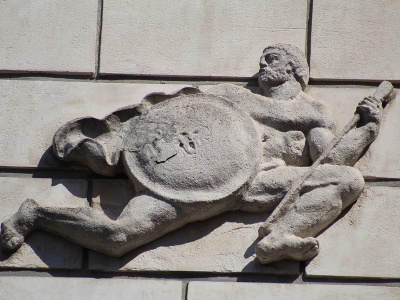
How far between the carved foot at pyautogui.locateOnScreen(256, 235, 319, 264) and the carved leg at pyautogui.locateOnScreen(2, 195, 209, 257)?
434 mm

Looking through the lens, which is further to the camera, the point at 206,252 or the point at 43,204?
the point at 43,204

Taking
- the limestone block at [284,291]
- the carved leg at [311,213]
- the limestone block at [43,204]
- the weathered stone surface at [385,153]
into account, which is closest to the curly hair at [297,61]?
the weathered stone surface at [385,153]

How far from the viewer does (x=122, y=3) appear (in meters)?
5.18

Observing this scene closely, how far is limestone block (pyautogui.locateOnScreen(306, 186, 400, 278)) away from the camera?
437 centimetres

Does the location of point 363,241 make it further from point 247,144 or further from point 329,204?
point 247,144

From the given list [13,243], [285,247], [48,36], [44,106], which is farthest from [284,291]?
[48,36]

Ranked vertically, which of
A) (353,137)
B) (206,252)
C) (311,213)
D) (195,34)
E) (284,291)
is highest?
(195,34)

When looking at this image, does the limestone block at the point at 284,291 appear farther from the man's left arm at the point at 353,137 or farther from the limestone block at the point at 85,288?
the man's left arm at the point at 353,137

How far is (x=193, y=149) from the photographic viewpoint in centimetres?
452

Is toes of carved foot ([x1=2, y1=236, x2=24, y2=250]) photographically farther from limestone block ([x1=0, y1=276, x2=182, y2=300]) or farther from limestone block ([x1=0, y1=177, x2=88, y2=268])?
limestone block ([x1=0, y1=276, x2=182, y2=300])

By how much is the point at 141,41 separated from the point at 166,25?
0.18m

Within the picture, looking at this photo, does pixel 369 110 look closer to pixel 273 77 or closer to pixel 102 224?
pixel 273 77

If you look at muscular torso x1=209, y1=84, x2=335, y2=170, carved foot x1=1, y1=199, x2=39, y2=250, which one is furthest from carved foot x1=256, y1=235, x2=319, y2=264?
carved foot x1=1, y1=199, x2=39, y2=250

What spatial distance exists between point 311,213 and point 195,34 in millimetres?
1383
